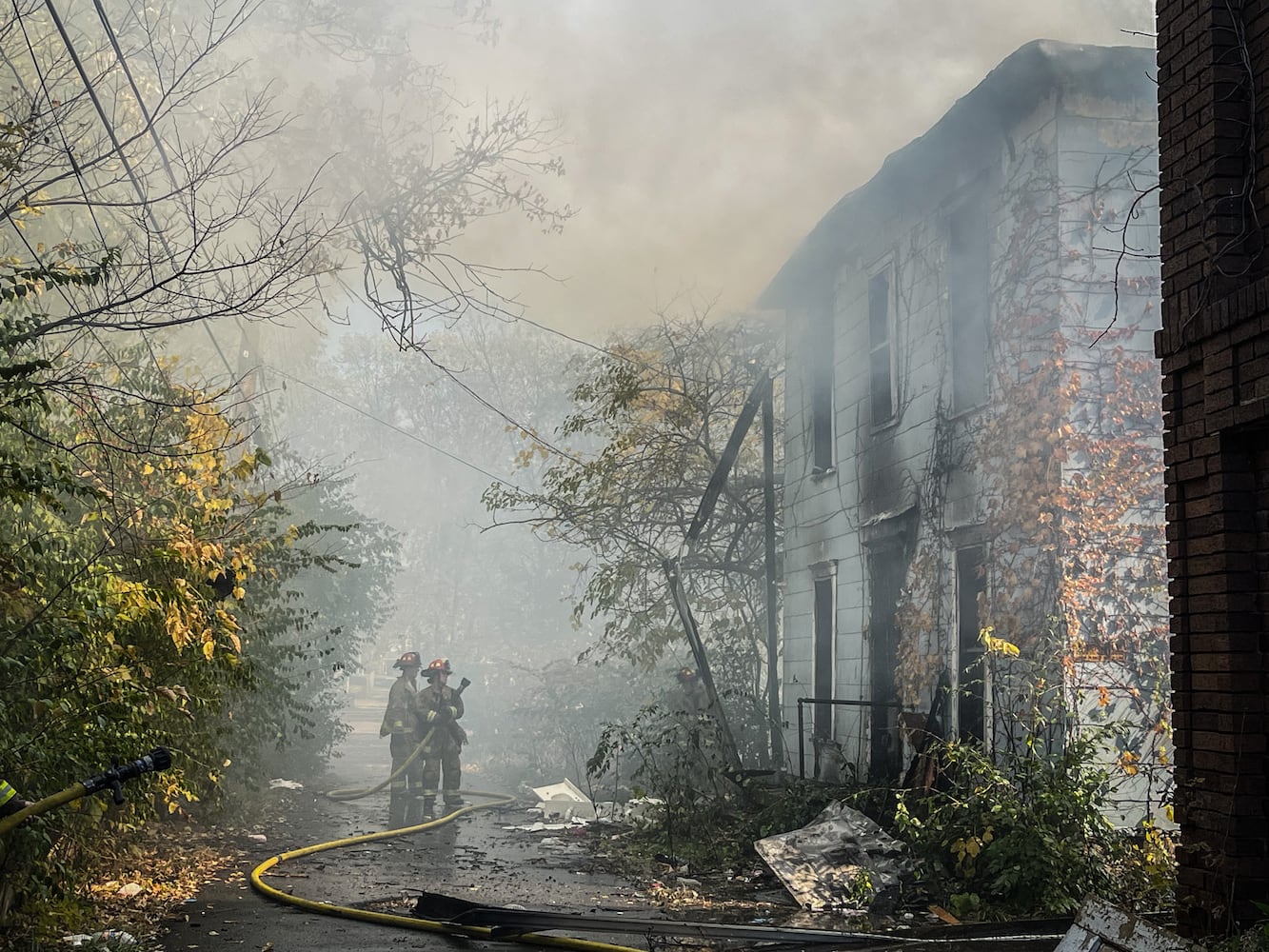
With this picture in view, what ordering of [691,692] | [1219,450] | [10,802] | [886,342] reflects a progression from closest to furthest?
[10,802] → [1219,450] → [886,342] → [691,692]

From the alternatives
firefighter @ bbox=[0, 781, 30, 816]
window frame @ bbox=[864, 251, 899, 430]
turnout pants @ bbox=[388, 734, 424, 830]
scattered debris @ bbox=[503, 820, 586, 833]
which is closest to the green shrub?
window frame @ bbox=[864, 251, 899, 430]

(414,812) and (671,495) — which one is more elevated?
(671,495)

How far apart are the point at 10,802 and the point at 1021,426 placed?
25.4 feet

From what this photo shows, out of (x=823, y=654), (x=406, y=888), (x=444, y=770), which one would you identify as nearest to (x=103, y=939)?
(x=406, y=888)

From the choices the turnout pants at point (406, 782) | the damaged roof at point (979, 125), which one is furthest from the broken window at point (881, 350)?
the turnout pants at point (406, 782)

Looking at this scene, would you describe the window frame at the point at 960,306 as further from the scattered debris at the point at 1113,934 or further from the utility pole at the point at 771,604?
the scattered debris at the point at 1113,934

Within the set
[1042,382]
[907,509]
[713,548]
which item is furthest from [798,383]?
[1042,382]

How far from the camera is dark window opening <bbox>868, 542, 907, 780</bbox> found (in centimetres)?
1235

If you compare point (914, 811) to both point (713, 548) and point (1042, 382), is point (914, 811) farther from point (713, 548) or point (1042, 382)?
point (713, 548)

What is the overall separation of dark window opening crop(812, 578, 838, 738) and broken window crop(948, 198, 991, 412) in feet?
13.9

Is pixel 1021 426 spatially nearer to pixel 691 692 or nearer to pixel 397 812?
pixel 691 692

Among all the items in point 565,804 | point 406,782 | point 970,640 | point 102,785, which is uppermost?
point 970,640

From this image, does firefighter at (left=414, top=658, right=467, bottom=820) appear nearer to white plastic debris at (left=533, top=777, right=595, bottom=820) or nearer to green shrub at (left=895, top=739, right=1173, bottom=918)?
white plastic debris at (left=533, top=777, right=595, bottom=820)

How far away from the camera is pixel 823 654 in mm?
14891
